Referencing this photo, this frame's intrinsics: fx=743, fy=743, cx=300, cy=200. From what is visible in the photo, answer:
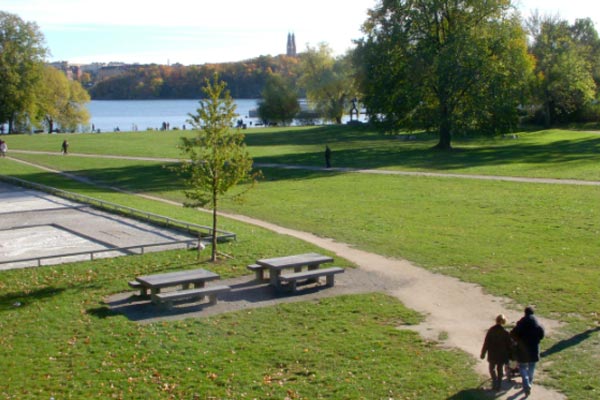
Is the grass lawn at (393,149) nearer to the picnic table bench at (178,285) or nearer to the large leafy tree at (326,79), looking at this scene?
the large leafy tree at (326,79)

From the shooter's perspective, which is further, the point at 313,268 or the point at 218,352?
the point at 313,268

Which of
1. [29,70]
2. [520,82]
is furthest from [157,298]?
[29,70]

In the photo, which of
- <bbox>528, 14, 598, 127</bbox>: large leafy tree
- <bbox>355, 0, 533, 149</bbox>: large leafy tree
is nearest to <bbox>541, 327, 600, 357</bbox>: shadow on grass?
<bbox>355, 0, 533, 149</bbox>: large leafy tree

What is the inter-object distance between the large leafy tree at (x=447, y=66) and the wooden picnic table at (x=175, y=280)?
3443 centimetres

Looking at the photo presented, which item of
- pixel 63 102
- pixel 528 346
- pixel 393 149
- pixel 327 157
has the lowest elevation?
pixel 528 346

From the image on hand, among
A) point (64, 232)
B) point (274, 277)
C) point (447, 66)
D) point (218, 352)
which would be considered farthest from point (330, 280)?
point (447, 66)

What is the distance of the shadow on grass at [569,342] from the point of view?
11.8 metres

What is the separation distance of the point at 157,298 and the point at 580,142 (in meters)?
45.8

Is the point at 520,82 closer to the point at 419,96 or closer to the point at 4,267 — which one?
the point at 419,96

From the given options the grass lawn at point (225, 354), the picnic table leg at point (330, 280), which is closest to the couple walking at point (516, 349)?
the grass lawn at point (225, 354)

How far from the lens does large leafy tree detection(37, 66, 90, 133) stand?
89.9 metres

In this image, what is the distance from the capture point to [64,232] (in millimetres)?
22625

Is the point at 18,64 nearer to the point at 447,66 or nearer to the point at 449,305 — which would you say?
the point at 447,66

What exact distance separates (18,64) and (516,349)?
75.5 meters
